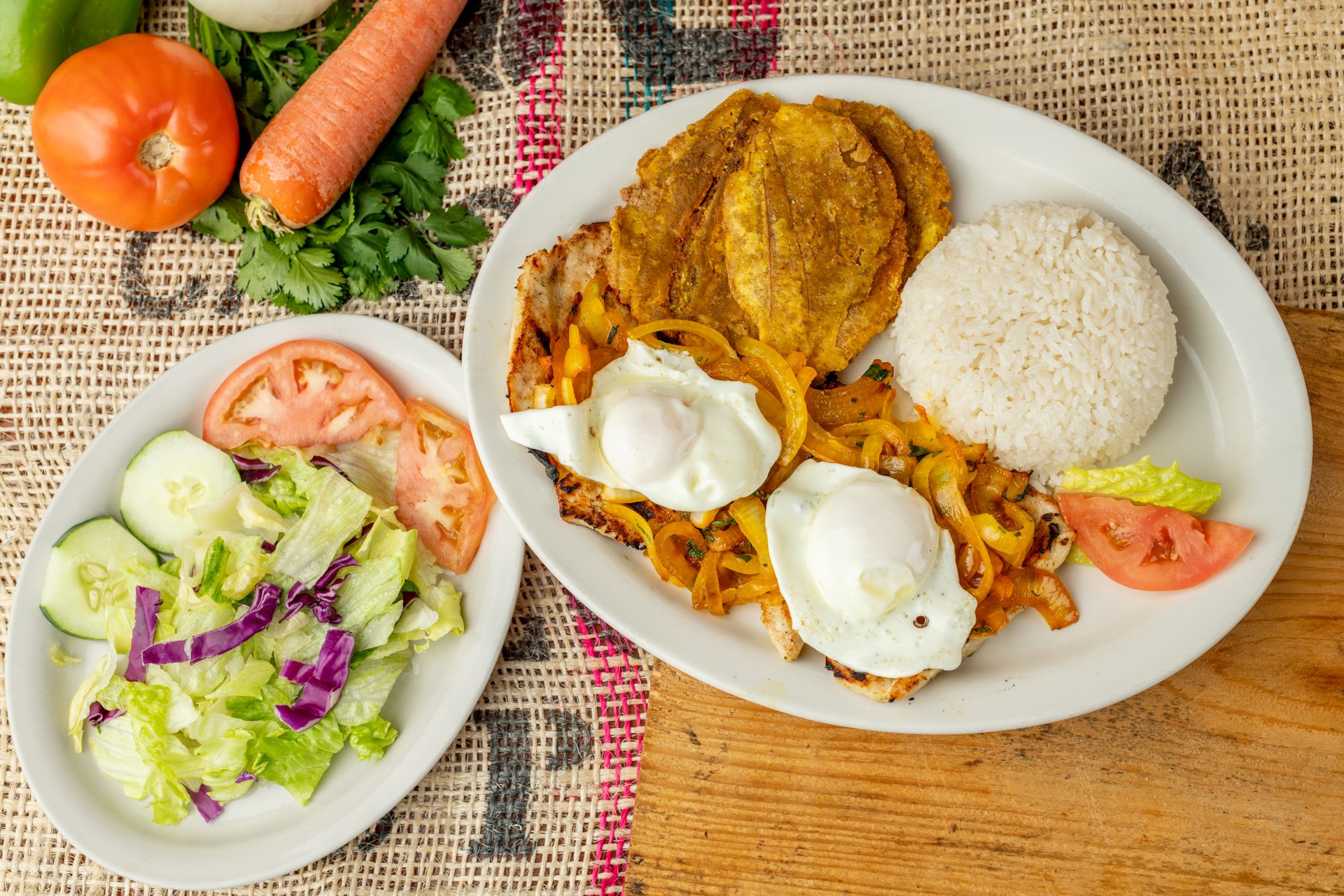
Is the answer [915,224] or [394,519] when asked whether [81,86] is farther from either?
[915,224]

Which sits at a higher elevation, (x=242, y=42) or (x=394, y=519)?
(x=242, y=42)

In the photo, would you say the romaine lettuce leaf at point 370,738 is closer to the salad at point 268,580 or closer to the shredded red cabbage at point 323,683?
the salad at point 268,580

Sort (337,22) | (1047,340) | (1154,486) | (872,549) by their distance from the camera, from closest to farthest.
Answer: (872,549) < (1154,486) < (1047,340) < (337,22)

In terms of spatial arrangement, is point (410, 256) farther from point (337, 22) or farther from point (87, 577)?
point (87, 577)

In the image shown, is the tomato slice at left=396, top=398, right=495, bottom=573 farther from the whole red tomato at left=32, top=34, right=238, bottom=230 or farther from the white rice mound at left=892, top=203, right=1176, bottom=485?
the white rice mound at left=892, top=203, right=1176, bottom=485

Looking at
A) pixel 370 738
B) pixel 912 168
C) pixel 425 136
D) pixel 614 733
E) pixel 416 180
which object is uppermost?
pixel 912 168

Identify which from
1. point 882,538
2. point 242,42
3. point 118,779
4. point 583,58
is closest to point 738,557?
point 882,538

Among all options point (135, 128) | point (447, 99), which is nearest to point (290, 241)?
point (135, 128)
